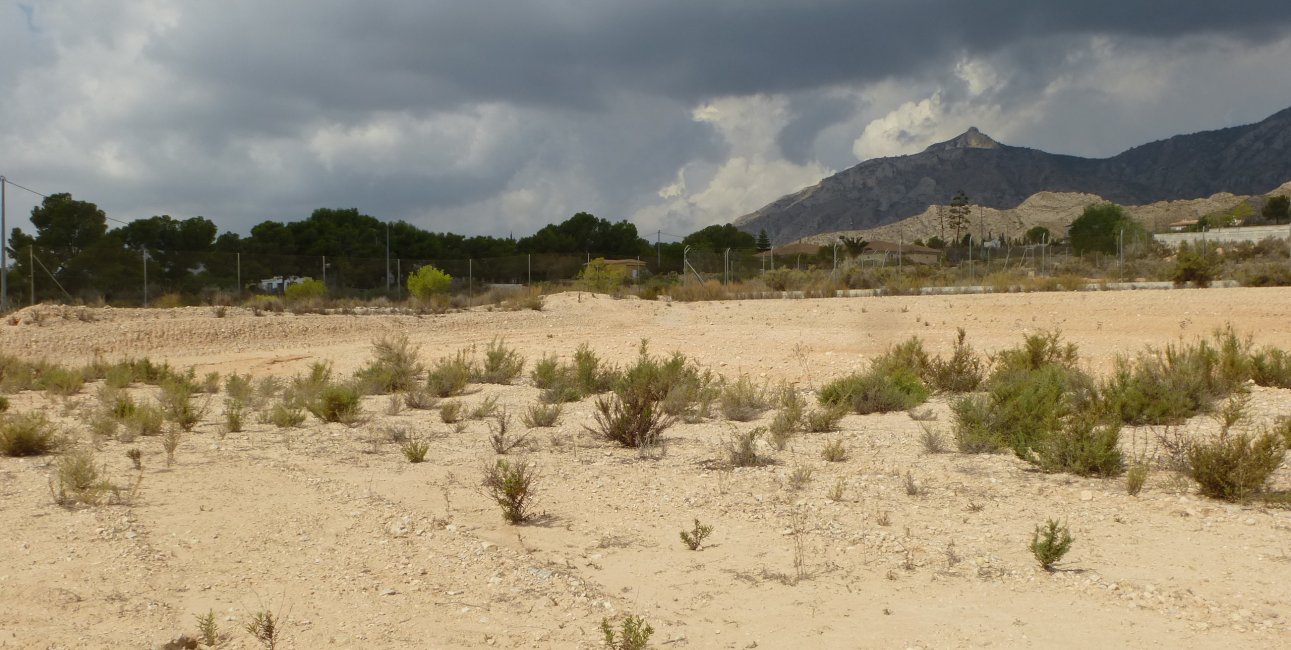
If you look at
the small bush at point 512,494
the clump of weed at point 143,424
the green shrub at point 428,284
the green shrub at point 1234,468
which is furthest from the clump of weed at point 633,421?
the green shrub at point 428,284

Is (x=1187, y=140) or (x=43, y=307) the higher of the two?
(x=1187, y=140)

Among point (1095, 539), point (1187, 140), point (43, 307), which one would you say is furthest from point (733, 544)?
point (1187, 140)

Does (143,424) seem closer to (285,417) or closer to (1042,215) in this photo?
(285,417)

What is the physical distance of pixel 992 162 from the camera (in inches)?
7613

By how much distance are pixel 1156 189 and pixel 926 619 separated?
194 meters

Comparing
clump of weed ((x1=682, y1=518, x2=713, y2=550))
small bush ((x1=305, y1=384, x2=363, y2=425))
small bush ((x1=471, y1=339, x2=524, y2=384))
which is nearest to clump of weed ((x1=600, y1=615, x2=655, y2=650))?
clump of weed ((x1=682, y1=518, x2=713, y2=550))

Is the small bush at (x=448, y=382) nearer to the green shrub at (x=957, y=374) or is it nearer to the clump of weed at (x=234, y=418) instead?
the clump of weed at (x=234, y=418)

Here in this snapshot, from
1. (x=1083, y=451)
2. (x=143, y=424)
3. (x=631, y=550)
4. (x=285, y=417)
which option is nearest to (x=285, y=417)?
(x=285, y=417)

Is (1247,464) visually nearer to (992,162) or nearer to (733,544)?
(733,544)

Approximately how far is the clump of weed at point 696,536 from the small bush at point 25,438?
25.2ft

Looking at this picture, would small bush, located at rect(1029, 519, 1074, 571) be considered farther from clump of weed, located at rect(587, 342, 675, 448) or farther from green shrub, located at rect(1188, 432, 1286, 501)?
clump of weed, located at rect(587, 342, 675, 448)

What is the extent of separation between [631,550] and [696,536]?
48cm

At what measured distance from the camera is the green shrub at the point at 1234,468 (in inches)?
316

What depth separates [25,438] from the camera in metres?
10.7
